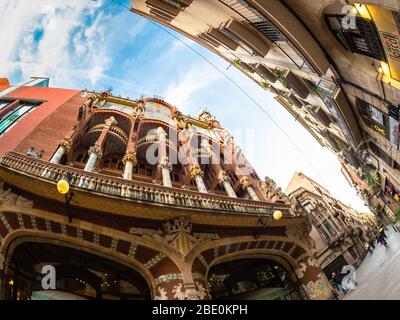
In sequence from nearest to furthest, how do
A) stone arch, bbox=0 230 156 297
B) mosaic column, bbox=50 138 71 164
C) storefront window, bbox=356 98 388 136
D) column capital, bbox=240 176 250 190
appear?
stone arch, bbox=0 230 156 297
storefront window, bbox=356 98 388 136
mosaic column, bbox=50 138 71 164
column capital, bbox=240 176 250 190

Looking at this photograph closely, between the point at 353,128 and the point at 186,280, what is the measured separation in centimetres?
1317

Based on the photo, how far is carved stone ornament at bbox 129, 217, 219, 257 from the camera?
356 inches

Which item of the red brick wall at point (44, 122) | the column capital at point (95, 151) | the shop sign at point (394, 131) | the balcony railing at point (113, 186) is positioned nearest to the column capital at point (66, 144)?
the red brick wall at point (44, 122)

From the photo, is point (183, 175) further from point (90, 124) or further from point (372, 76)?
point (372, 76)

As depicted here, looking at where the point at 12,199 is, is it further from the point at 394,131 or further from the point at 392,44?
the point at 394,131

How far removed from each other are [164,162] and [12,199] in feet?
26.2

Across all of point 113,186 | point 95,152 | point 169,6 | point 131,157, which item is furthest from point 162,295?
point 169,6

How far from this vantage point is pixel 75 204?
8445 millimetres

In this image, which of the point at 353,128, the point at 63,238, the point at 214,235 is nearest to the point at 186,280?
the point at 214,235

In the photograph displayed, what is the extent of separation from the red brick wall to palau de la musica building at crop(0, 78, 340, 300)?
7 centimetres

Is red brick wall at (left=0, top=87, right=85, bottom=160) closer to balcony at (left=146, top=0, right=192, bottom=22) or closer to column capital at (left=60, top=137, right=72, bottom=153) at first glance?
column capital at (left=60, top=137, right=72, bottom=153)

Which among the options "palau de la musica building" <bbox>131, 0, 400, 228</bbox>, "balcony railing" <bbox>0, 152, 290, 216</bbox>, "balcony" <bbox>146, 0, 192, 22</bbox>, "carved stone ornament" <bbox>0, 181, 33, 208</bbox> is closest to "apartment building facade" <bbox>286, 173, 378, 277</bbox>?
"palau de la musica building" <bbox>131, 0, 400, 228</bbox>

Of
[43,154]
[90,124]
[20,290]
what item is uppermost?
[90,124]

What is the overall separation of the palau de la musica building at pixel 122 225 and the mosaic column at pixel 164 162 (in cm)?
7
